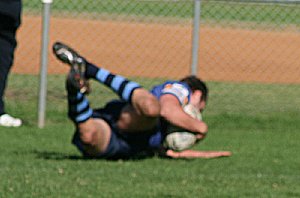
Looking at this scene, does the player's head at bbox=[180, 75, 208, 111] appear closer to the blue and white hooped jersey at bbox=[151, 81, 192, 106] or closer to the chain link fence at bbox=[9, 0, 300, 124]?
the blue and white hooped jersey at bbox=[151, 81, 192, 106]

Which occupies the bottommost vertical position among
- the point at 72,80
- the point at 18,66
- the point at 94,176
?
the point at 18,66

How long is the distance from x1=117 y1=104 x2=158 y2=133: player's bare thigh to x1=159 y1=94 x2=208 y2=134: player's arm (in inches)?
6.5

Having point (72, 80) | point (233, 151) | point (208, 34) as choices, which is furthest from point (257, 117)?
point (208, 34)

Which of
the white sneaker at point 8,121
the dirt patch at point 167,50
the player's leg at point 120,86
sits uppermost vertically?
the player's leg at point 120,86

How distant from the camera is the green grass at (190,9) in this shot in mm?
14812

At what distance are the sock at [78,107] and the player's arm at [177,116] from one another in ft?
2.59

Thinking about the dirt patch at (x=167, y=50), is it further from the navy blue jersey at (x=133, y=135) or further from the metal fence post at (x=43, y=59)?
the navy blue jersey at (x=133, y=135)

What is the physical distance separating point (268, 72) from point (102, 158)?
31.8 feet

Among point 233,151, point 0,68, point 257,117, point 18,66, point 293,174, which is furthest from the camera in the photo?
point 18,66

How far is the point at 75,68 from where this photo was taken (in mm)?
8531

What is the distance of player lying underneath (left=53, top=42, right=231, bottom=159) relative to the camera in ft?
28.4

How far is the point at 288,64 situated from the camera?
61.7 feet

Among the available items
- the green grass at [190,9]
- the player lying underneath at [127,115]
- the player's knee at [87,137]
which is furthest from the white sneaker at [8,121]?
the player's knee at [87,137]

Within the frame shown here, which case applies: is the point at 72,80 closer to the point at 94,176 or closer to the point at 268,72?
the point at 94,176
